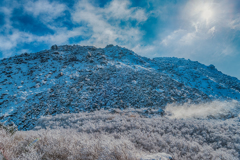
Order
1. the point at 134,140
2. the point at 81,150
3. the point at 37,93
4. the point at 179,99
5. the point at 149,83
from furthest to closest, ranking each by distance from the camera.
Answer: the point at 149,83
the point at 179,99
the point at 37,93
the point at 134,140
the point at 81,150

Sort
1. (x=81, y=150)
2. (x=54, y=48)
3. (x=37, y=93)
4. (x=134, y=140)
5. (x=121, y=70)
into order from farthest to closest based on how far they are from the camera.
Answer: (x=54, y=48) < (x=121, y=70) < (x=37, y=93) < (x=134, y=140) < (x=81, y=150)

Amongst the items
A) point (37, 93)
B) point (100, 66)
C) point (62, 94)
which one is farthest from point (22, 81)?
point (100, 66)

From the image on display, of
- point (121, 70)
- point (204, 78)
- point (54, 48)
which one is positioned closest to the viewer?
point (121, 70)

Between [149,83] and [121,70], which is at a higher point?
[121,70]

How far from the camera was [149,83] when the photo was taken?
22266 mm

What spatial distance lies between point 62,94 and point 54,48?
25134 mm

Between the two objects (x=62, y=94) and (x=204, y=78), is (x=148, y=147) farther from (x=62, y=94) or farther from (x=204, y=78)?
(x=204, y=78)

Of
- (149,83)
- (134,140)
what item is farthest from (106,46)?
(134,140)

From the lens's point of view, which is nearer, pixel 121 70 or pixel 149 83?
pixel 149 83

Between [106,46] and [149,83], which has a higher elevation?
[106,46]

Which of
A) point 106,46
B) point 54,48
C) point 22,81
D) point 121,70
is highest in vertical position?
point 106,46

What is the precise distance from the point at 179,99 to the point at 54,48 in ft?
127

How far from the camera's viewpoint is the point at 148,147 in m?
4.38

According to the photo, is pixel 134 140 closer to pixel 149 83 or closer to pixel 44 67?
pixel 149 83
